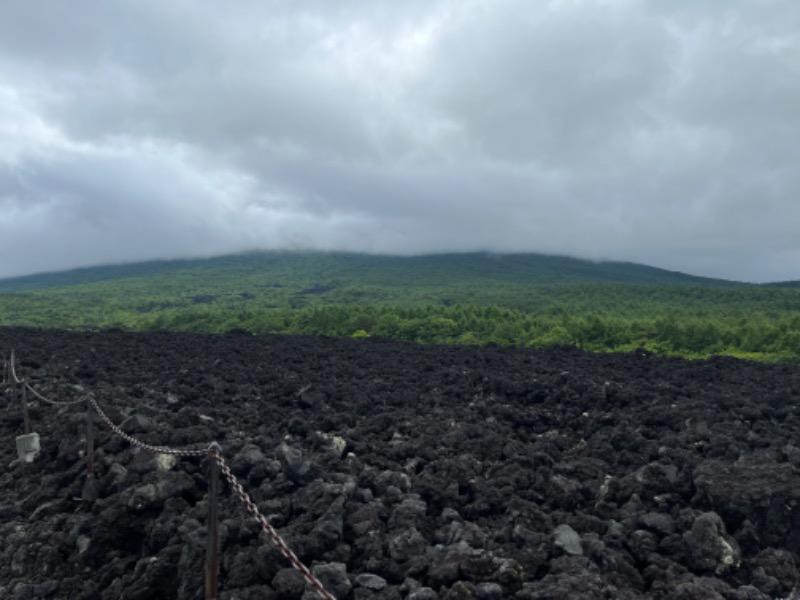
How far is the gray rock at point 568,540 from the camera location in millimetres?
5934

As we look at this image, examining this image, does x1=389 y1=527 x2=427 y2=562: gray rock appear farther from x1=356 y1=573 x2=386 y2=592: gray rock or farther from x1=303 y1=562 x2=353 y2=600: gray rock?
x1=303 y1=562 x2=353 y2=600: gray rock

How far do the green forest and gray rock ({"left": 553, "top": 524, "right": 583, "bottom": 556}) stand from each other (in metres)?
22.6

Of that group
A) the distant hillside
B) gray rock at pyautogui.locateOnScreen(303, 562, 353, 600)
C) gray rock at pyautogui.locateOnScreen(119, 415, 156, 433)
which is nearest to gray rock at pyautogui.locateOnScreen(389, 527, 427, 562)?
gray rock at pyautogui.locateOnScreen(303, 562, 353, 600)

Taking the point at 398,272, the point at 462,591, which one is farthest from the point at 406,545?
the point at 398,272

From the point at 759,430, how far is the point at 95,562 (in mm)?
10388

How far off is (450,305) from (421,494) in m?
56.7

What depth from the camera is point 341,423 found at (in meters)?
11.2

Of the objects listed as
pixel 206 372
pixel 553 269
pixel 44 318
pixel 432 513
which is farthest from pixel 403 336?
pixel 553 269

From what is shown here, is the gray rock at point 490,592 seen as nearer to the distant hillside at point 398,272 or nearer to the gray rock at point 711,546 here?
the gray rock at point 711,546

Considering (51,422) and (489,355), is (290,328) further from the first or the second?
(51,422)

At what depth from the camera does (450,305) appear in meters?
64.1

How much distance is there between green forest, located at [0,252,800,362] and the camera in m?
31.0

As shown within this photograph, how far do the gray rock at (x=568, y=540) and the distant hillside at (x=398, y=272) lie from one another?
99556 mm

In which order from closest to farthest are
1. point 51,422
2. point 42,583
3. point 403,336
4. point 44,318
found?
point 42,583, point 51,422, point 403,336, point 44,318
